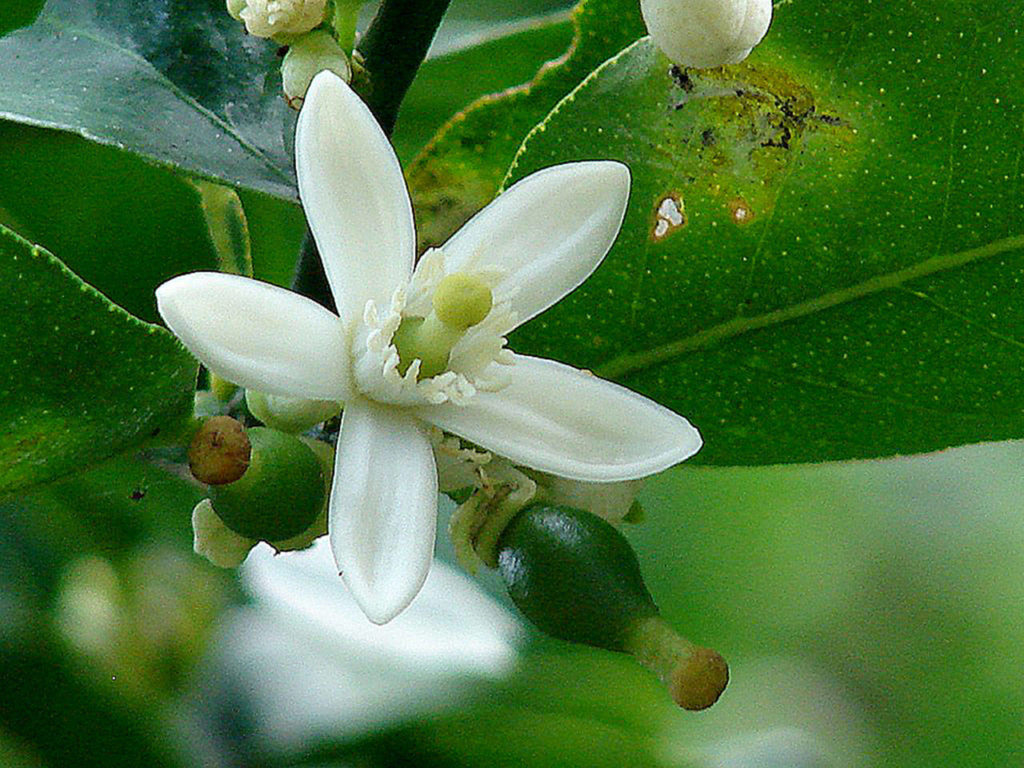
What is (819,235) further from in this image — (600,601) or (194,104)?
(194,104)

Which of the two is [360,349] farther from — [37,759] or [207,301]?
[37,759]

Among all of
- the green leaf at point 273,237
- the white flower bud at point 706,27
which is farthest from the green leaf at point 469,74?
the white flower bud at point 706,27

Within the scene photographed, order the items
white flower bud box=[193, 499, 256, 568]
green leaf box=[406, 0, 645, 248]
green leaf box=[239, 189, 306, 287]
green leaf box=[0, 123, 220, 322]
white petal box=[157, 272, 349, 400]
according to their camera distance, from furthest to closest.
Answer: green leaf box=[239, 189, 306, 287] < green leaf box=[0, 123, 220, 322] < green leaf box=[406, 0, 645, 248] < white flower bud box=[193, 499, 256, 568] < white petal box=[157, 272, 349, 400]

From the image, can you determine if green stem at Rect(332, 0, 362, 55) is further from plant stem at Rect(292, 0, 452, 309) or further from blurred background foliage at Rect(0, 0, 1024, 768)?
blurred background foliage at Rect(0, 0, 1024, 768)

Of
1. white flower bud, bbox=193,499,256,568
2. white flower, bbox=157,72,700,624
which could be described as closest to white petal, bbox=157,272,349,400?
Answer: white flower, bbox=157,72,700,624

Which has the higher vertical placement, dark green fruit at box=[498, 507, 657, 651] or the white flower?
the white flower
